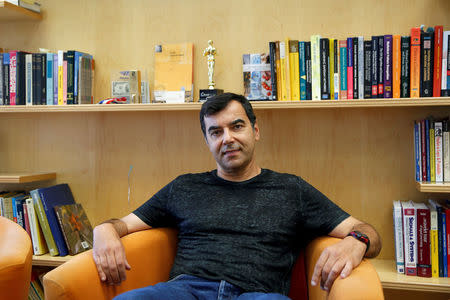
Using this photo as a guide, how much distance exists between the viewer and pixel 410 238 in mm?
1867

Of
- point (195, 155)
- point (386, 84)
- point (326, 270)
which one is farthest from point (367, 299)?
point (195, 155)

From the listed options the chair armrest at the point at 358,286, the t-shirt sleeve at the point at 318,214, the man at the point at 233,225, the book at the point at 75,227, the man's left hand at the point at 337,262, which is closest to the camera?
the chair armrest at the point at 358,286

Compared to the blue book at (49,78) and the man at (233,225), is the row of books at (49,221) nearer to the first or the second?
Answer: the blue book at (49,78)

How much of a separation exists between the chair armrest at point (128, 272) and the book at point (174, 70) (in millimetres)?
758

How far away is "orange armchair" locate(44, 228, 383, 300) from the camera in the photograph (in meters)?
1.25

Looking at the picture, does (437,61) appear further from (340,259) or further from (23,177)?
(23,177)

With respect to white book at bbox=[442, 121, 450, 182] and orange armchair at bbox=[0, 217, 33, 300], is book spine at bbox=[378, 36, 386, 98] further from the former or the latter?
orange armchair at bbox=[0, 217, 33, 300]

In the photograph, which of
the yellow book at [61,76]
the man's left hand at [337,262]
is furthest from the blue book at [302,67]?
the yellow book at [61,76]

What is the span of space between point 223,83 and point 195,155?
0.42m

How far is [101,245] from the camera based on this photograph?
61.0 inches

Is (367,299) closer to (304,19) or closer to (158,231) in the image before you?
(158,231)

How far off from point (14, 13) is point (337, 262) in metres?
2.16

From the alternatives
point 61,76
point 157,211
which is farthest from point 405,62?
point 61,76

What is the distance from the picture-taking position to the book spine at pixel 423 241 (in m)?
1.86
